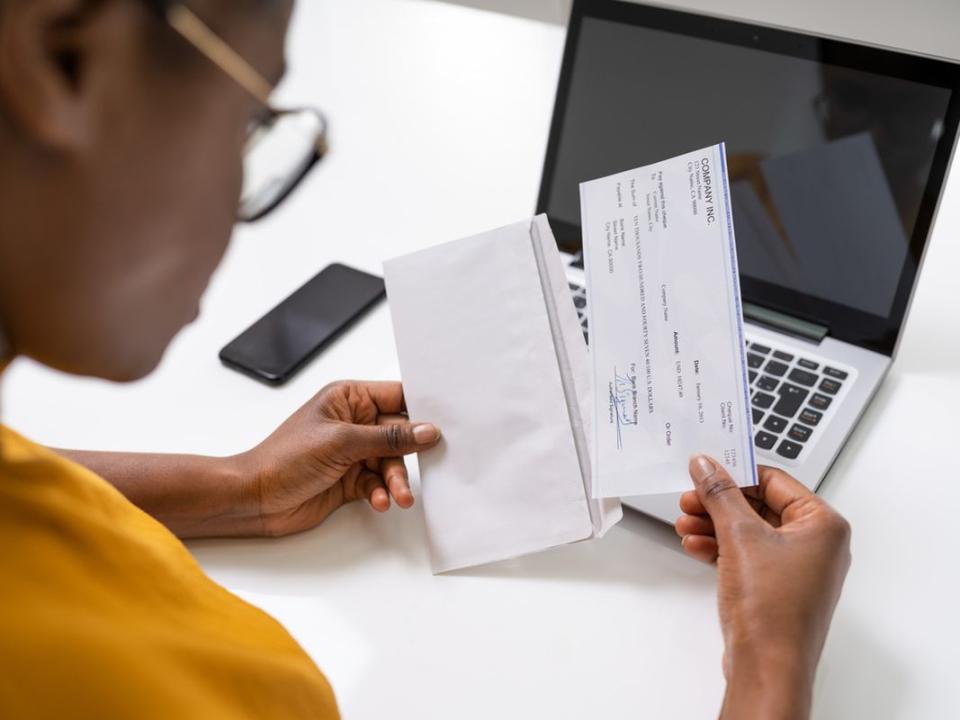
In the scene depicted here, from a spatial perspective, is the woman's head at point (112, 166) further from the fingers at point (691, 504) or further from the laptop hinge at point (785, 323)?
the laptop hinge at point (785, 323)

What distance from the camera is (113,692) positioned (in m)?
0.44

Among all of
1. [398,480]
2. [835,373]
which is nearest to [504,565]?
[398,480]

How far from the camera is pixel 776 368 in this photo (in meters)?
0.84

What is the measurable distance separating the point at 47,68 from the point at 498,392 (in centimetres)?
46

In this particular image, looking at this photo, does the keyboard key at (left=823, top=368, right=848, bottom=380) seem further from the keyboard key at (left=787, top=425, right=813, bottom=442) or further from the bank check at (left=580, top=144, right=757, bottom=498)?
the bank check at (left=580, top=144, right=757, bottom=498)

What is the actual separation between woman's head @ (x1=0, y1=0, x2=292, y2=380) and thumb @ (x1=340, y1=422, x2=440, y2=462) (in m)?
0.30

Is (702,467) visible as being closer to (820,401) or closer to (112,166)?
(820,401)

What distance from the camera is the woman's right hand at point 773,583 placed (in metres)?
0.59

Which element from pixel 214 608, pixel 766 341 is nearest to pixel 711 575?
pixel 766 341

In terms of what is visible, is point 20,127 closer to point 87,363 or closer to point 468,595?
point 87,363

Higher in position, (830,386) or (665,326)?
(665,326)

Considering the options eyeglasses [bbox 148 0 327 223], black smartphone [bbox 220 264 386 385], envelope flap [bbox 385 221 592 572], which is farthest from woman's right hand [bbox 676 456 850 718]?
black smartphone [bbox 220 264 386 385]

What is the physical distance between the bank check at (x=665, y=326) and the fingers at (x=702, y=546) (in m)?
0.05

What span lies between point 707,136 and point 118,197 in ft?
2.08
